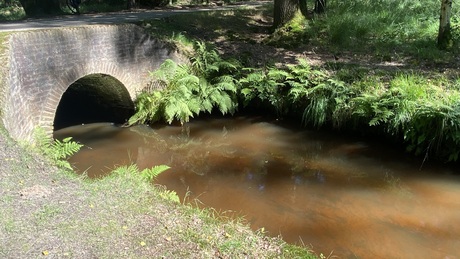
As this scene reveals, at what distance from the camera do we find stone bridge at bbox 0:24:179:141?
7711mm

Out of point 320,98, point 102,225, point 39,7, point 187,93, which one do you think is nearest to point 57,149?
point 102,225

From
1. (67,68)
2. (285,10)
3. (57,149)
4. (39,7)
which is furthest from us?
(39,7)

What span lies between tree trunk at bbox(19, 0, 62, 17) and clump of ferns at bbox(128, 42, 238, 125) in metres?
8.53

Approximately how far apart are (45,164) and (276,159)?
16.2 feet

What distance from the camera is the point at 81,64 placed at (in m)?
9.66

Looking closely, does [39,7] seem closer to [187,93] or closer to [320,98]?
[187,93]

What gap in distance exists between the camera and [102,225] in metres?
4.22

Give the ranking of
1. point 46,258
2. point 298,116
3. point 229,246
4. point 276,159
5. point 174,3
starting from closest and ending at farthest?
point 46,258
point 229,246
point 276,159
point 298,116
point 174,3

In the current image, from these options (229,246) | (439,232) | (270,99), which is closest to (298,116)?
(270,99)

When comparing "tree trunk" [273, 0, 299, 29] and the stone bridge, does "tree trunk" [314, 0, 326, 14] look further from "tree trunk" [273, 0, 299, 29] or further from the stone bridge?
the stone bridge

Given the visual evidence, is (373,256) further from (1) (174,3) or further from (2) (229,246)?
(1) (174,3)

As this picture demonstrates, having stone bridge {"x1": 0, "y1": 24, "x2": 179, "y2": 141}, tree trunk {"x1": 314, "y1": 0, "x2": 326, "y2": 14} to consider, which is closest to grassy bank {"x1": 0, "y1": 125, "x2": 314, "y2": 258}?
stone bridge {"x1": 0, "y1": 24, "x2": 179, "y2": 141}

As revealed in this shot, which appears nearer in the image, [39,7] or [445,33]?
[445,33]

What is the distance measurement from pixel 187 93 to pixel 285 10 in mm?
5286
